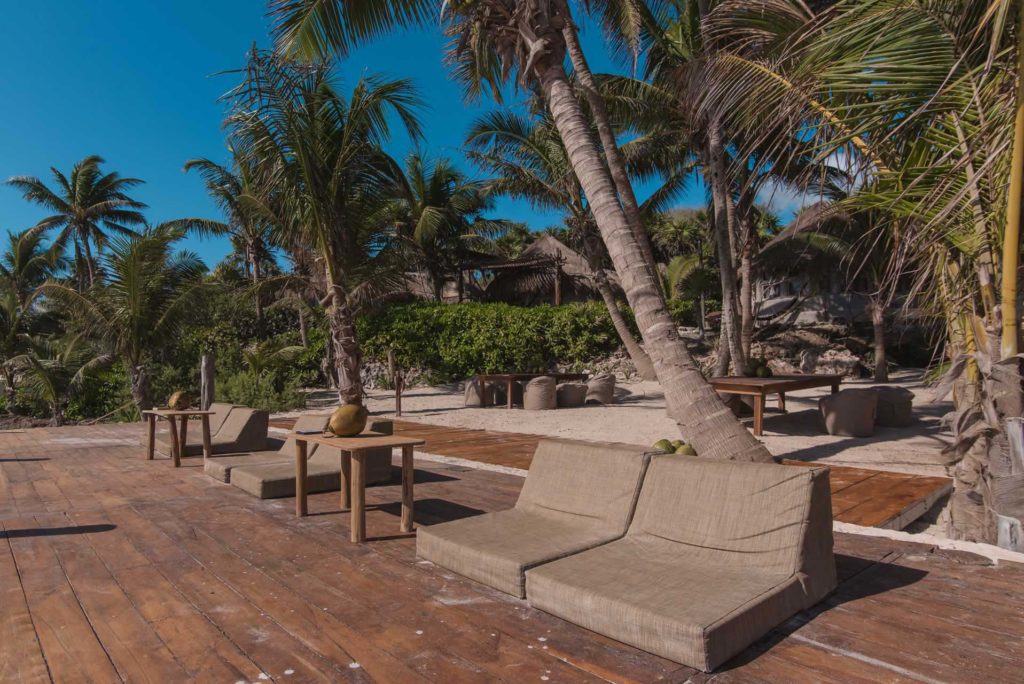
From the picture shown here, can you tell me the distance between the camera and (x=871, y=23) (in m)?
3.66

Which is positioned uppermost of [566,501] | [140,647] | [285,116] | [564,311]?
[285,116]

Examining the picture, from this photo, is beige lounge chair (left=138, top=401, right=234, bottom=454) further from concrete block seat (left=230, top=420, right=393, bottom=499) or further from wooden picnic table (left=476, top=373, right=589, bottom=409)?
wooden picnic table (left=476, top=373, right=589, bottom=409)

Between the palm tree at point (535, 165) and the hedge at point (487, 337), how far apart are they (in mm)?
4142

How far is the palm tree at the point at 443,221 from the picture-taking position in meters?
24.2

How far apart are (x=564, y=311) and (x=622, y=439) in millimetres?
9960

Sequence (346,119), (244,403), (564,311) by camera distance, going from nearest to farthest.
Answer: (346,119) < (244,403) < (564,311)

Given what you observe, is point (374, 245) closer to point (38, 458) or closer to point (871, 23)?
point (38, 458)

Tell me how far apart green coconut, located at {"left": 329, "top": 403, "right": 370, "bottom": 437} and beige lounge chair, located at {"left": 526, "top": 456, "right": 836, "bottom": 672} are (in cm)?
199

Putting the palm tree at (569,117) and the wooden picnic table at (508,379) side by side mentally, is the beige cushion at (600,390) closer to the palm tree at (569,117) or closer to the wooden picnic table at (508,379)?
the wooden picnic table at (508,379)

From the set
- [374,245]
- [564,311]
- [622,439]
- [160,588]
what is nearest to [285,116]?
[374,245]

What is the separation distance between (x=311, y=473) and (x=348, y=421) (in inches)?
49.2

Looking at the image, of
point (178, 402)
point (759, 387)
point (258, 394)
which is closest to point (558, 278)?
point (258, 394)

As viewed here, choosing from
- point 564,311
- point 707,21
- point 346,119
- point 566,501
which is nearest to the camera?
point 566,501

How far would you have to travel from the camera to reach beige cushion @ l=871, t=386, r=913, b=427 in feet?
30.7
